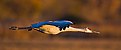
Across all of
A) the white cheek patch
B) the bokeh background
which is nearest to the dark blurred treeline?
the bokeh background

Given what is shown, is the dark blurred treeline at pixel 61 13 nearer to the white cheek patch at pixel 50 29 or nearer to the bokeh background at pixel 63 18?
the bokeh background at pixel 63 18

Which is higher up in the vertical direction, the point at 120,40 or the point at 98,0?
the point at 98,0

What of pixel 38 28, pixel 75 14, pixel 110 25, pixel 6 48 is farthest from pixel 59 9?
pixel 38 28

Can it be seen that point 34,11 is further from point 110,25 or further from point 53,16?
point 110,25

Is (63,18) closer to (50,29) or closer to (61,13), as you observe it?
(61,13)

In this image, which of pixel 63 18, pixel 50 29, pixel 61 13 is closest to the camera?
pixel 50 29

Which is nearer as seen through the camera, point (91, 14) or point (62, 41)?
point (62, 41)

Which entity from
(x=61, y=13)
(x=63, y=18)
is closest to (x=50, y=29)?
(x=63, y=18)
